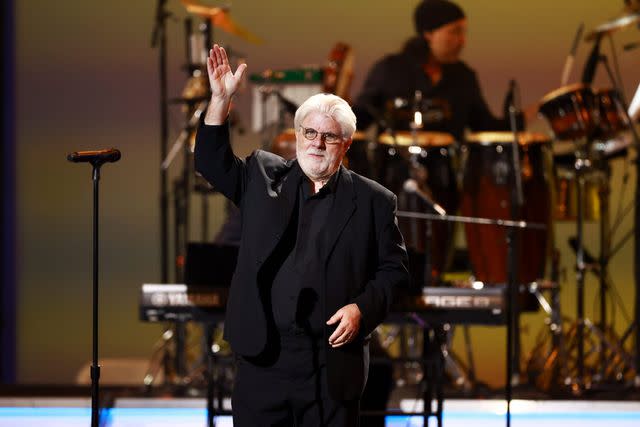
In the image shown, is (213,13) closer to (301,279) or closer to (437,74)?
(437,74)

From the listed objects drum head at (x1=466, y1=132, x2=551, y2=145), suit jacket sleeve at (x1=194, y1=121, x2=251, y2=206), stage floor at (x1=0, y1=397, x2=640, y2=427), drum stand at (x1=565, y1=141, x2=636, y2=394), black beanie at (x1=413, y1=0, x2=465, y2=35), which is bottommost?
stage floor at (x1=0, y1=397, x2=640, y2=427)

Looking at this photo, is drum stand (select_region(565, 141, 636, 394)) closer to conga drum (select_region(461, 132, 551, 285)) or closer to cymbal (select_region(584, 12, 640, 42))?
conga drum (select_region(461, 132, 551, 285))

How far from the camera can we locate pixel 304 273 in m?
3.40

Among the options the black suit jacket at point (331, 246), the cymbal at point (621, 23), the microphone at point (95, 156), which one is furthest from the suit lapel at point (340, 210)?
the cymbal at point (621, 23)

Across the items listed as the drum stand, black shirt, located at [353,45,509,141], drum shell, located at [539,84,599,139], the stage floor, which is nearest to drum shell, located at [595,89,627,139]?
drum shell, located at [539,84,599,139]

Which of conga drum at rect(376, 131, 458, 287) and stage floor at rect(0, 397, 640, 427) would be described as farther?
conga drum at rect(376, 131, 458, 287)

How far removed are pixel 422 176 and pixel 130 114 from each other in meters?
2.53

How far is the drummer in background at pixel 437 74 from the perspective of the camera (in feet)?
25.3

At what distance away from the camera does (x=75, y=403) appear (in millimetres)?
6188

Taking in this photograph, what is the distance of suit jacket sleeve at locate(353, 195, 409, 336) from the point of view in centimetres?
341

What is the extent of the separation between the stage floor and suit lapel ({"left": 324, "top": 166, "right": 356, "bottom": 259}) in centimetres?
285

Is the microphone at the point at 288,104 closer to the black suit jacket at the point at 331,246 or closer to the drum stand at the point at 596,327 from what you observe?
the drum stand at the point at 596,327

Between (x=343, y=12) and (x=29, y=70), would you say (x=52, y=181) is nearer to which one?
(x=29, y=70)

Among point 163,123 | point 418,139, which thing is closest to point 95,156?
point 418,139
